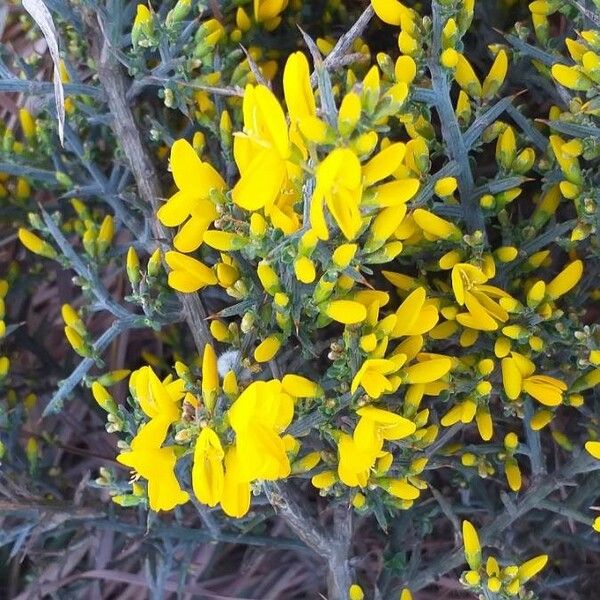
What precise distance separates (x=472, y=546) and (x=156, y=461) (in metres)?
0.52

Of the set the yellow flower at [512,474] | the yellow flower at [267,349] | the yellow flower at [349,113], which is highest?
the yellow flower at [349,113]

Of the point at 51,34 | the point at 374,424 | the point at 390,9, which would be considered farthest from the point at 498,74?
the point at 51,34

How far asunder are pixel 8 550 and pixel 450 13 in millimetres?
1441

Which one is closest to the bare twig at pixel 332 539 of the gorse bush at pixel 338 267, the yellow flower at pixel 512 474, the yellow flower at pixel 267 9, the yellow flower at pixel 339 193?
the gorse bush at pixel 338 267

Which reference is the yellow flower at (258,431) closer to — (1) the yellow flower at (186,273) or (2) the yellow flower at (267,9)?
(1) the yellow flower at (186,273)

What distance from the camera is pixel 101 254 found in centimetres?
136

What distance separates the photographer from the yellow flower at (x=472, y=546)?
118cm

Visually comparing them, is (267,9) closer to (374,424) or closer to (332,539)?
(374,424)

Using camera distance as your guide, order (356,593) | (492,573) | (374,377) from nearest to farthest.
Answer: (374,377), (492,573), (356,593)

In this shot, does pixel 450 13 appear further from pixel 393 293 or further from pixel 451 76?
pixel 393 293

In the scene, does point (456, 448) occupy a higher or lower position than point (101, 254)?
lower

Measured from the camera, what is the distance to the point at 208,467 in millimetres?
908

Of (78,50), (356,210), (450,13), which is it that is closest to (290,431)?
(356,210)

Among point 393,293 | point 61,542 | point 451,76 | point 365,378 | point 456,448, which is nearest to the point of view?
point 365,378
